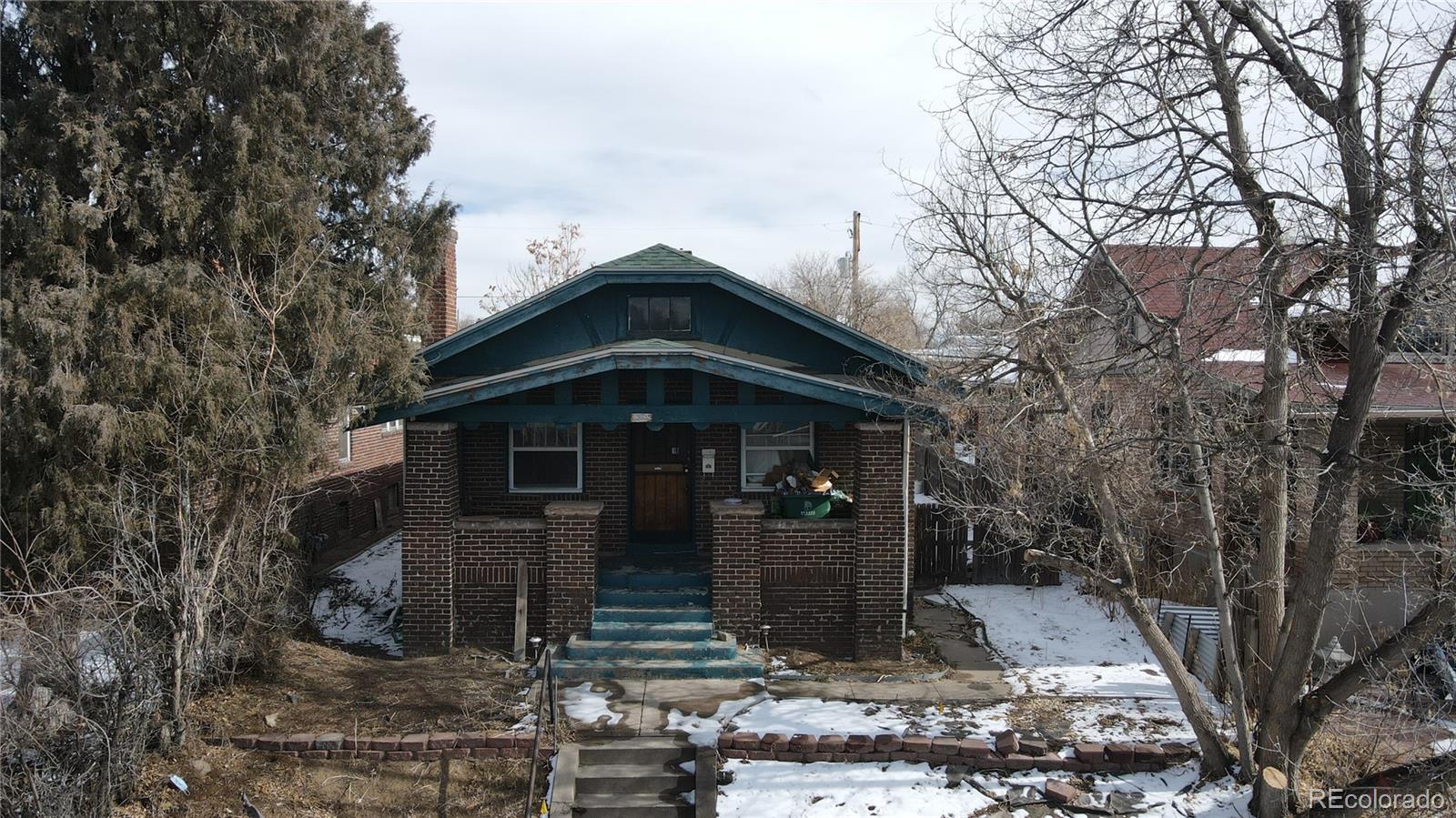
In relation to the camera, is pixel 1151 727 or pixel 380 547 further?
pixel 380 547

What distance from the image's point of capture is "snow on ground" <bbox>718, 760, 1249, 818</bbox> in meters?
7.18

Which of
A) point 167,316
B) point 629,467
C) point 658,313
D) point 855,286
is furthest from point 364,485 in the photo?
point 855,286

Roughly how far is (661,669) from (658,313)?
4.98 m

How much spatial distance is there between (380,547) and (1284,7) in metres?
15.2

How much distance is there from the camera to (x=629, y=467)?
41.1 ft

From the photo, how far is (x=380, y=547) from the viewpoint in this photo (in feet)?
52.6

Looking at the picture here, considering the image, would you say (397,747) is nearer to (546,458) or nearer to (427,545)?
(427,545)

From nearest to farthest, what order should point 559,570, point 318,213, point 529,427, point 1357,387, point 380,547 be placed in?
point 1357,387 → point 318,213 → point 559,570 → point 529,427 → point 380,547

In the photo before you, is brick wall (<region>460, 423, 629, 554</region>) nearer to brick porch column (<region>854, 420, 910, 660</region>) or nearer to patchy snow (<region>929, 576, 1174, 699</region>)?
brick porch column (<region>854, 420, 910, 660</region>)

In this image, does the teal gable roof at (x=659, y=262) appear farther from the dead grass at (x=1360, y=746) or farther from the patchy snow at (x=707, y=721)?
the dead grass at (x=1360, y=746)

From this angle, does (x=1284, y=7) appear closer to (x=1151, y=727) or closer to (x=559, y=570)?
(x=1151, y=727)

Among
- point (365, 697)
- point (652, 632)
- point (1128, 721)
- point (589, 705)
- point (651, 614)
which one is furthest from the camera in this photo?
point (651, 614)

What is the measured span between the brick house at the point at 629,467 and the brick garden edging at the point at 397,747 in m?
2.32

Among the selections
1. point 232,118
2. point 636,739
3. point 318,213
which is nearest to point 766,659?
point 636,739
